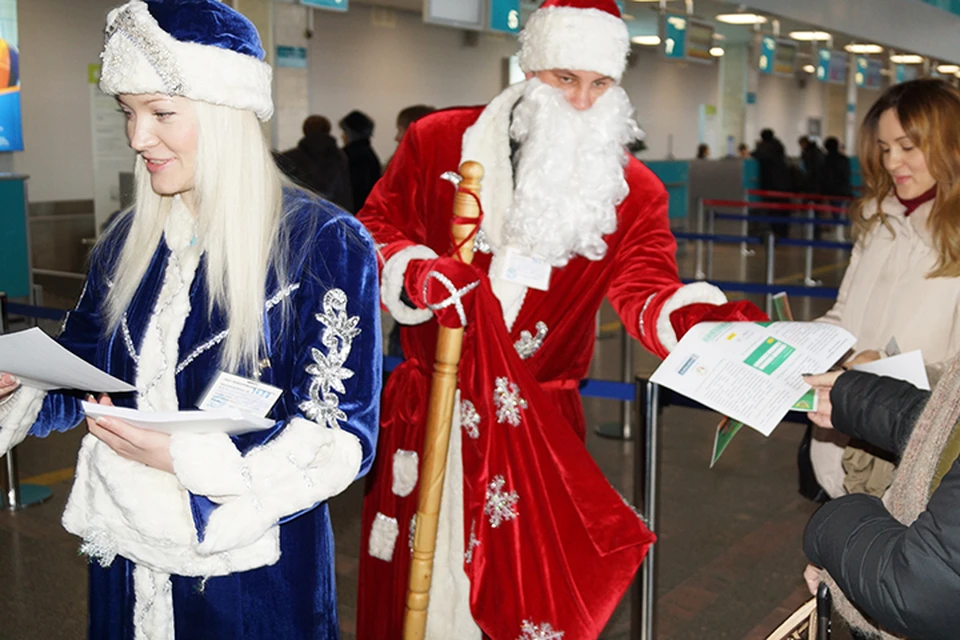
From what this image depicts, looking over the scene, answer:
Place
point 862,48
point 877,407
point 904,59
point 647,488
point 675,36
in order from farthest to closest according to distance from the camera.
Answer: point 904,59, point 862,48, point 675,36, point 647,488, point 877,407

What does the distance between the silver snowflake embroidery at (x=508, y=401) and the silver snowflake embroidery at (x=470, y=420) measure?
59mm

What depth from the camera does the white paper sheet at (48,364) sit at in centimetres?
150

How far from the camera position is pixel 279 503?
1513mm

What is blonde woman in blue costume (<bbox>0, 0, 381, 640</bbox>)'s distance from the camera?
4.99 ft

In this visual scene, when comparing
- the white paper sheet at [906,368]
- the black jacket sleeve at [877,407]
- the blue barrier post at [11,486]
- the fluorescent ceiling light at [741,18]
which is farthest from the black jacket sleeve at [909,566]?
the fluorescent ceiling light at [741,18]

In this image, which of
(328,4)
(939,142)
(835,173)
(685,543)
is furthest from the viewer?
(835,173)

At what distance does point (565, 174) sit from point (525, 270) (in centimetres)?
28

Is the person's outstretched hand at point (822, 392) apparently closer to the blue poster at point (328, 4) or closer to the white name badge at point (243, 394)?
the white name badge at point (243, 394)

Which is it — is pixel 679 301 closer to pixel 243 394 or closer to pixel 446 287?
pixel 446 287

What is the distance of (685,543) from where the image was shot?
4.16m

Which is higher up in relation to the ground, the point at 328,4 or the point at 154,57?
the point at 328,4

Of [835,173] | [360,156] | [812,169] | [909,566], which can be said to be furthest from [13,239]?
[812,169]

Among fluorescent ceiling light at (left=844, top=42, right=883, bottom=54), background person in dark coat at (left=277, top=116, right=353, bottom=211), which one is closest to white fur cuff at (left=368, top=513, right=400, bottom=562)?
background person in dark coat at (left=277, top=116, right=353, bottom=211)

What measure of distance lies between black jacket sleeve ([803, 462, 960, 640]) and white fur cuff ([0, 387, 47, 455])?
4.50 feet
